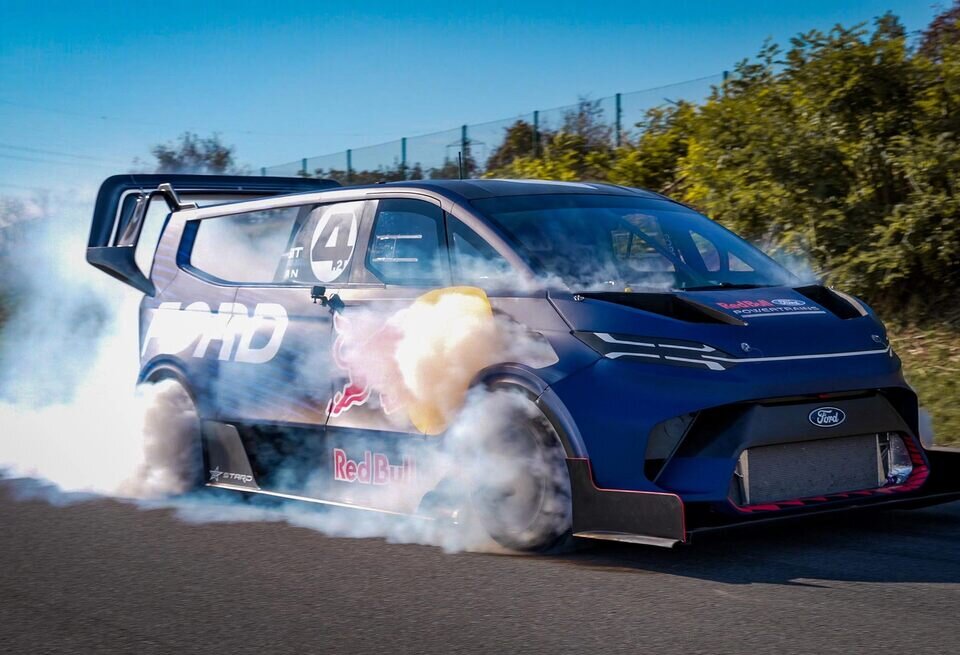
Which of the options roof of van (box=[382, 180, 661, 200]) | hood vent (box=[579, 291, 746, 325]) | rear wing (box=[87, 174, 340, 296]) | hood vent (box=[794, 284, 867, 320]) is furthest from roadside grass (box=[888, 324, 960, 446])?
rear wing (box=[87, 174, 340, 296])

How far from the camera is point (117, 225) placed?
808 cm

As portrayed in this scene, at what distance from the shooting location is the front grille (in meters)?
5.00

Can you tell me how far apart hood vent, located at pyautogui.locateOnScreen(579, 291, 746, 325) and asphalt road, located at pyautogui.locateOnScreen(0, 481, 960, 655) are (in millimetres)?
1014

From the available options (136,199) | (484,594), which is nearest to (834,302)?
(484,594)

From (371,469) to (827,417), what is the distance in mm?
2125

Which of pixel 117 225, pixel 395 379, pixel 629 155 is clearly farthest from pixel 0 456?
pixel 629 155

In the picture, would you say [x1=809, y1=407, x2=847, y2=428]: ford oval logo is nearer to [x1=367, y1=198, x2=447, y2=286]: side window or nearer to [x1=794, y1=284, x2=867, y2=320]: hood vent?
[x1=794, y1=284, x2=867, y2=320]: hood vent

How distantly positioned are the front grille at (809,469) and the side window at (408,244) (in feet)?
5.70

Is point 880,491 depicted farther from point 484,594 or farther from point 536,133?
point 536,133

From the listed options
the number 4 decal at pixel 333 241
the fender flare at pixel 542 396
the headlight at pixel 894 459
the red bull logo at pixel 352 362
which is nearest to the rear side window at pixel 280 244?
the number 4 decal at pixel 333 241

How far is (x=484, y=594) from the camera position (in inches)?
188

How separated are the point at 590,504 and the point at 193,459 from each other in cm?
302

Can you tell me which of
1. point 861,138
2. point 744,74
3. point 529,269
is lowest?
point 529,269

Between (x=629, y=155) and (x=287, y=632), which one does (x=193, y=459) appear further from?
(x=629, y=155)
